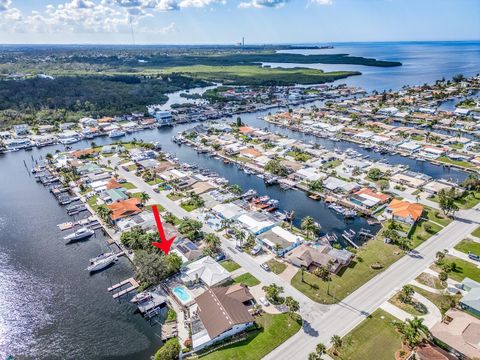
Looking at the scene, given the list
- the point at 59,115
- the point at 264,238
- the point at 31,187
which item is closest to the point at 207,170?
the point at 264,238

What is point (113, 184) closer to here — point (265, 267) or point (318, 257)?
point (265, 267)

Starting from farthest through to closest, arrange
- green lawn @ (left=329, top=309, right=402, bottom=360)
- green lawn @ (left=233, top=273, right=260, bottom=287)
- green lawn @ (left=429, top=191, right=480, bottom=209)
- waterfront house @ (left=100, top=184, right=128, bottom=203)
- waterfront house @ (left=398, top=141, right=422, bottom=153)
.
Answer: waterfront house @ (left=398, top=141, right=422, bottom=153), waterfront house @ (left=100, top=184, right=128, bottom=203), green lawn @ (left=429, top=191, right=480, bottom=209), green lawn @ (left=233, top=273, right=260, bottom=287), green lawn @ (left=329, top=309, right=402, bottom=360)

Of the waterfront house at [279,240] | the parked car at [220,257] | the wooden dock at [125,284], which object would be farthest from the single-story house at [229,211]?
Result: the wooden dock at [125,284]

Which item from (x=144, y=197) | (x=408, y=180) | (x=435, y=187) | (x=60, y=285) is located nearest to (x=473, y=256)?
(x=435, y=187)

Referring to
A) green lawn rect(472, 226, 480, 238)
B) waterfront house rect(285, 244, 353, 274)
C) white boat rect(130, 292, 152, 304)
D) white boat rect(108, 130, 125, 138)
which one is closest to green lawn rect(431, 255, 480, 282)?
green lawn rect(472, 226, 480, 238)

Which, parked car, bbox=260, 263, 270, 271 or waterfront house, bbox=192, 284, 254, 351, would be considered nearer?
waterfront house, bbox=192, 284, 254, 351

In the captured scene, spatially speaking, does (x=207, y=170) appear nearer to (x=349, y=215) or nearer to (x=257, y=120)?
(x=349, y=215)

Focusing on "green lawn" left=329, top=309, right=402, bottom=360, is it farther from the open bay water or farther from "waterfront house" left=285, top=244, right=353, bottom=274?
the open bay water
